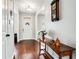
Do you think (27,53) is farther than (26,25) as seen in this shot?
No

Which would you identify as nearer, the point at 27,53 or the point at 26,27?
the point at 27,53

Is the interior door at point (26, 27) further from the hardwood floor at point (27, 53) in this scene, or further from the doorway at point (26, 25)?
the hardwood floor at point (27, 53)

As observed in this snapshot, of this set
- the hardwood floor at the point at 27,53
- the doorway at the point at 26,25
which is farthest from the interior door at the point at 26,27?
the hardwood floor at the point at 27,53

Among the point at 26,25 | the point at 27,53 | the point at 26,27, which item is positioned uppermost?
the point at 26,25

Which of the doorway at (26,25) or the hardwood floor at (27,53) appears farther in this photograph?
the doorway at (26,25)

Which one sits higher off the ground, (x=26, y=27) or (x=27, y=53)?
(x=26, y=27)

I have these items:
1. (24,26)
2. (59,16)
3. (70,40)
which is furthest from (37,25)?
(70,40)

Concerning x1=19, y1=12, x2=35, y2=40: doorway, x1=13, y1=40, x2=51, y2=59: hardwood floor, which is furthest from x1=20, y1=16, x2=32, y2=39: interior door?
x1=13, y1=40, x2=51, y2=59: hardwood floor

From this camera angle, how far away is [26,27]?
1143 cm

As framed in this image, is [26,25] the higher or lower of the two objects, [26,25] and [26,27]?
the higher

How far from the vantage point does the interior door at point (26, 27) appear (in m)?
11.3

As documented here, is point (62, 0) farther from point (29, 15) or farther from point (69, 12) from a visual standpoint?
point (29, 15)

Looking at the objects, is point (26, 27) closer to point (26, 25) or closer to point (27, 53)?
point (26, 25)

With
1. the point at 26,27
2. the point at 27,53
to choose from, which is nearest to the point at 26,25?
the point at 26,27
